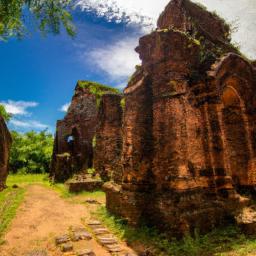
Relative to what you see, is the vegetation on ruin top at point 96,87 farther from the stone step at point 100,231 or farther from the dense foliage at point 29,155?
the stone step at point 100,231

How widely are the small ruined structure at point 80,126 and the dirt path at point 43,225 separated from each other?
7.56 meters

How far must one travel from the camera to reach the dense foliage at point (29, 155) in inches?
1123

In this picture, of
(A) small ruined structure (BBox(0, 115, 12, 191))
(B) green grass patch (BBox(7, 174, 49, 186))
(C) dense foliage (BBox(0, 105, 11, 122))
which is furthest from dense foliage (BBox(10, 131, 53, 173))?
(A) small ruined structure (BBox(0, 115, 12, 191))

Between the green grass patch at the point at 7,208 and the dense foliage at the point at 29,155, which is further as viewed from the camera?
the dense foliage at the point at 29,155

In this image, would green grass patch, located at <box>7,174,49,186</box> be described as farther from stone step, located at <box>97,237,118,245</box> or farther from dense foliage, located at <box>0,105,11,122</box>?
stone step, located at <box>97,237,118,245</box>

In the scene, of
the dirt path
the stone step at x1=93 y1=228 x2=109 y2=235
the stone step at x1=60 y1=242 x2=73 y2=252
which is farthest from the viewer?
the stone step at x1=93 y1=228 x2=109 y2=235

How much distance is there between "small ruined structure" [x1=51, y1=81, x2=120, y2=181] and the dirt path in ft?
24.8

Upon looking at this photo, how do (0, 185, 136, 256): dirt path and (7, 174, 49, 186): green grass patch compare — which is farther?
(7, 174, 49, 186): green grass patch

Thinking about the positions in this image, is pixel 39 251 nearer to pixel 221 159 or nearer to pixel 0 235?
pixel 0 235

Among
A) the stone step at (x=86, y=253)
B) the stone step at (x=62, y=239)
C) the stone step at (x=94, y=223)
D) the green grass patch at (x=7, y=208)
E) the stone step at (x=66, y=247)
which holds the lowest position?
the stone step at (x=86, y=253)

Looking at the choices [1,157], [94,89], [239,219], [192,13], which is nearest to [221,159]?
[239,219]

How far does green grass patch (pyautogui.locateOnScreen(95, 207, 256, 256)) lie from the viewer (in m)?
5.12

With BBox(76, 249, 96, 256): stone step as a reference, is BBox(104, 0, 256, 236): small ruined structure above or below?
above

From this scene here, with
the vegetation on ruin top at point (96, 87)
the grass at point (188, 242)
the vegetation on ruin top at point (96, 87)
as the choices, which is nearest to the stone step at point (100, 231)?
the grass at point (188, 242)
